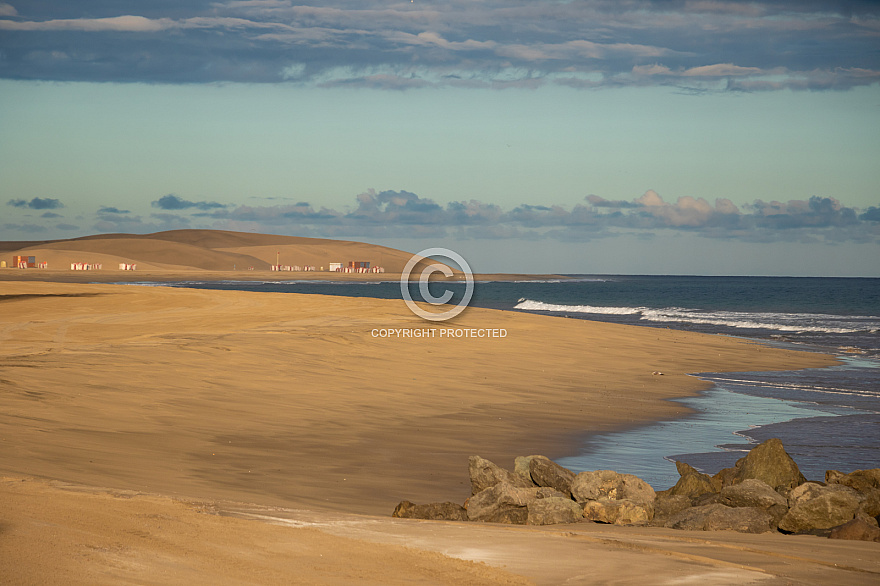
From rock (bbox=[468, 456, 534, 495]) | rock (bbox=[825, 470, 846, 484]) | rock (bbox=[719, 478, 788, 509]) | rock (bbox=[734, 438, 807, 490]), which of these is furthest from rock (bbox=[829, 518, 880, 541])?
rock (bbox=[468, 456, 534, 495])

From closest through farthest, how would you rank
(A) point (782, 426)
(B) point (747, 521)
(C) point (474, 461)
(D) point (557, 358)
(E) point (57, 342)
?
1. (B) point (747, 521)
2. (C) point (474, 461)
3. (A) point (782, 426)
4. (E) point (57, 342)
5. (D) point (557, 358)

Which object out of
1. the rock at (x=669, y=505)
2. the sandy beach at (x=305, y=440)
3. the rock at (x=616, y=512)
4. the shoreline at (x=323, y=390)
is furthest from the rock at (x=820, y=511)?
the shoreline at (x=323, y=390)

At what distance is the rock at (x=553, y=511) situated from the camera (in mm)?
7180

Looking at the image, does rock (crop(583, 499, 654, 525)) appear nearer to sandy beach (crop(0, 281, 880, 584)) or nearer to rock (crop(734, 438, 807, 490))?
sandy beach (crop(0, 281, 880, 584))

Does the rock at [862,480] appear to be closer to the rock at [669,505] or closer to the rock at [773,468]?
the rock at [773,468]

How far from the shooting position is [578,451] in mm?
11406

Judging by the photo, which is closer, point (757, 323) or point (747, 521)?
point (747, 521)

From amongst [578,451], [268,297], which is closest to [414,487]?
[578,451]

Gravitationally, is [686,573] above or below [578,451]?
above

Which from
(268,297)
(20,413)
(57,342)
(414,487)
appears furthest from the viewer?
(268,297)

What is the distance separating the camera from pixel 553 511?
23.7 feet

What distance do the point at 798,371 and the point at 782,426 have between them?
30.4 ft

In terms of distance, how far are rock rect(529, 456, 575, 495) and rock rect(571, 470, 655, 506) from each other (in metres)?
0.30

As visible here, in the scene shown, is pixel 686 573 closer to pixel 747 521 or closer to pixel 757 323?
pixel 747 521
